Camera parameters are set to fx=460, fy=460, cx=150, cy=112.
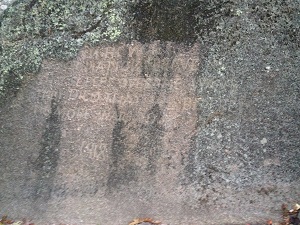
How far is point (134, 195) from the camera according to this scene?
285cm

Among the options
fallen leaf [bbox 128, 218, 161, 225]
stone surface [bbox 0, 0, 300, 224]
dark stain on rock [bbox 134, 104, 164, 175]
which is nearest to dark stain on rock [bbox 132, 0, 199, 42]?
stone surface [bbox 0, 0, 300, 224]

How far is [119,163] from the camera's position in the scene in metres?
2.87

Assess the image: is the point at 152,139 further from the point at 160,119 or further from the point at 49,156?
the point at 49,156

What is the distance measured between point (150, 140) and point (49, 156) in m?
0.65

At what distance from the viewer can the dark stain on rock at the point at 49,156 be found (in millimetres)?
2902

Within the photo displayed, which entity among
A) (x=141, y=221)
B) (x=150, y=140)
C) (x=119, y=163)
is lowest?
(x=141, y=221)

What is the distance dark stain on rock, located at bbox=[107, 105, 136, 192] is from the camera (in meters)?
2.86

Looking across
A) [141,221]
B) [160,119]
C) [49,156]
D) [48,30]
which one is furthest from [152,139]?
[48,30]

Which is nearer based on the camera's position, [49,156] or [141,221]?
[141,221]

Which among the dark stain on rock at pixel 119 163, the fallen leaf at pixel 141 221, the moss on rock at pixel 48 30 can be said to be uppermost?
the moss on rock at pixel 48 30

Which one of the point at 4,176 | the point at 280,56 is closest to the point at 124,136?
the point at 4,176

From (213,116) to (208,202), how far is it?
0.52 m

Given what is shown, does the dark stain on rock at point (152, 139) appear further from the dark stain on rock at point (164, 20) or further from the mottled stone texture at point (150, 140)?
the dark stain on rock at point (164, 20)

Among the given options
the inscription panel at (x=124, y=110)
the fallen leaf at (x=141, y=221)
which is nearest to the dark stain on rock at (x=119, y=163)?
the inscription panel at (x=124, y=110)
